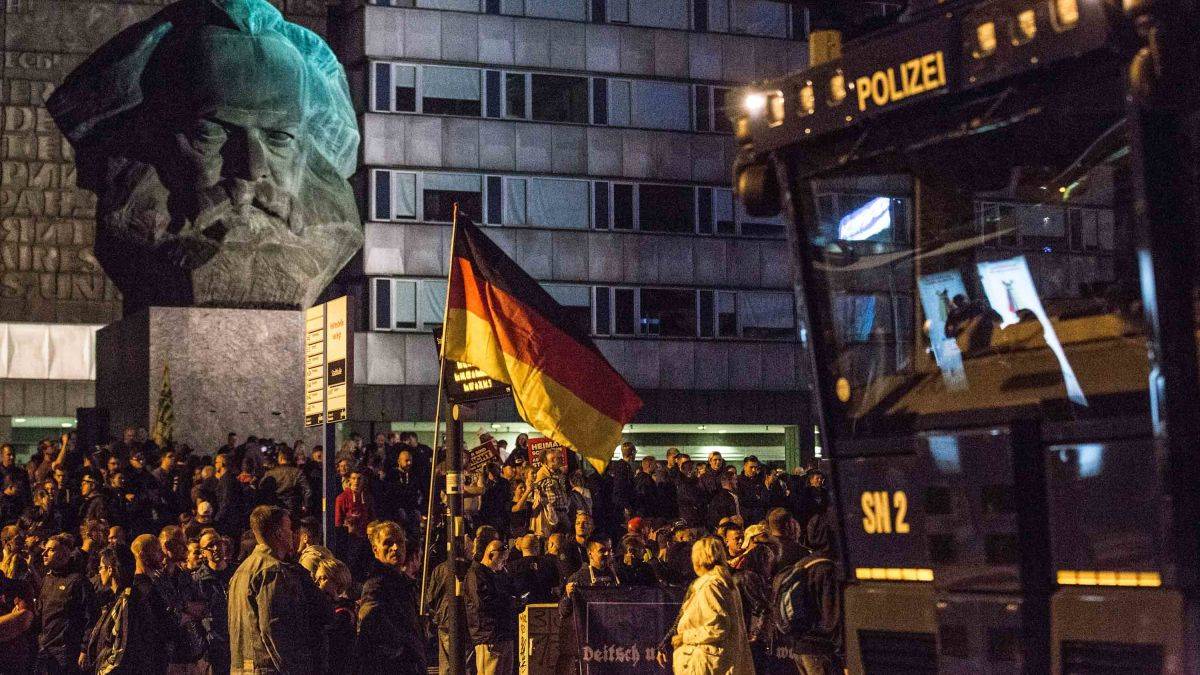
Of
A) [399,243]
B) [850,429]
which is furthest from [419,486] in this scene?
[399,243]

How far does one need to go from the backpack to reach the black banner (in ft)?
10.5

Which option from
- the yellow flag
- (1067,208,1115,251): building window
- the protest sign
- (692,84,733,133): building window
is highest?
(692,84,733,133): building window

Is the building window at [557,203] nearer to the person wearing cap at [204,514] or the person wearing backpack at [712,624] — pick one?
the person wearing cap at [204,514]

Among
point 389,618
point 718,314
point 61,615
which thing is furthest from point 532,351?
point 718,314

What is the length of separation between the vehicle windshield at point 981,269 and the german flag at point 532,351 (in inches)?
207

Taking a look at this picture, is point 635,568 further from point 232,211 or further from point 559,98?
point 559,98

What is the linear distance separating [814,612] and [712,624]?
0.66 m

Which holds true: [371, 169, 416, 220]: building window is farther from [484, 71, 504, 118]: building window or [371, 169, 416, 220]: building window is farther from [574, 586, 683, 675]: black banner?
[574, 586, 683, 675]: black banner

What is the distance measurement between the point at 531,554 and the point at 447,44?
1227 inches

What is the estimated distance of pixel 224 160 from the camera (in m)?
33.2

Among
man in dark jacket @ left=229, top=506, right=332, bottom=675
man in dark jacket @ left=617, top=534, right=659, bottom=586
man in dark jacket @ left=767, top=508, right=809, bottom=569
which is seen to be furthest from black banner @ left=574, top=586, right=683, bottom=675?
man in dark jacket @ left=229, top=506, right=332, bottom=675

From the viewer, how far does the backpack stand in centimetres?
1149

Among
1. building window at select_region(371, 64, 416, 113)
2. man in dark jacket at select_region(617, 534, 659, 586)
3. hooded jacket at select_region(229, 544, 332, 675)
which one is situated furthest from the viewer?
building window at select_region(371, 64, 416, 113)

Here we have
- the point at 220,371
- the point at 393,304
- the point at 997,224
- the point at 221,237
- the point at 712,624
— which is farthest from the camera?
the point at 393,304
